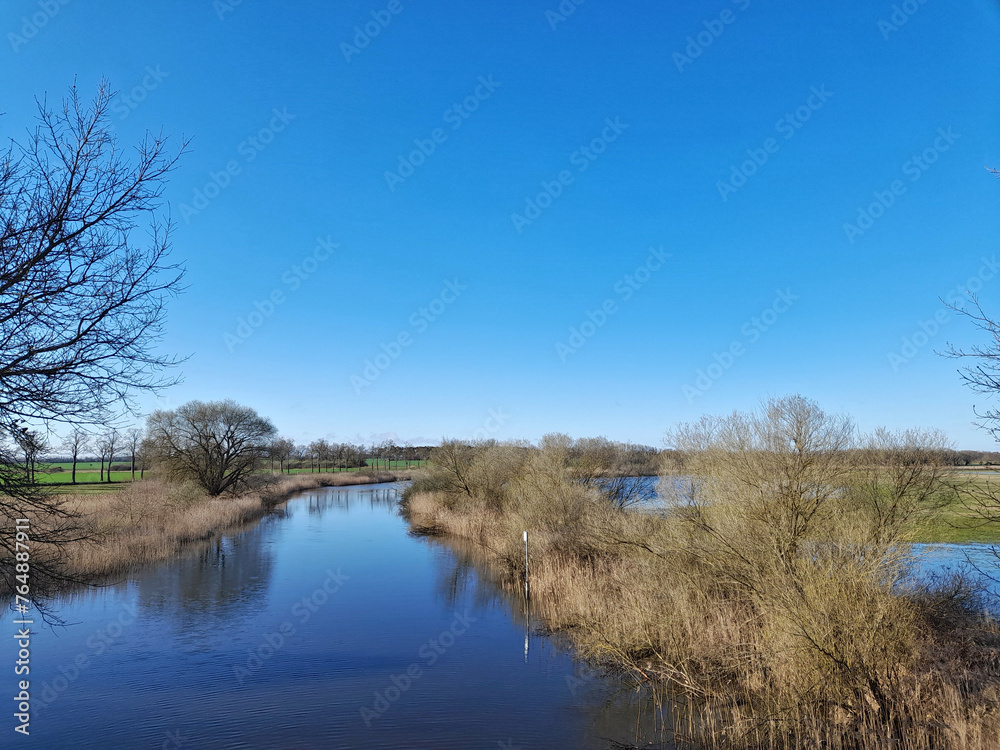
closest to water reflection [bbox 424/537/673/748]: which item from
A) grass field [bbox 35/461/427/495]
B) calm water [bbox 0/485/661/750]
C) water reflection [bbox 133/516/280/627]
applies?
calm water [bbox 0/485/661/750]

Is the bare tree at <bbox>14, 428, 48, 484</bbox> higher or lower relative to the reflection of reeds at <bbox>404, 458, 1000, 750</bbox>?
higher

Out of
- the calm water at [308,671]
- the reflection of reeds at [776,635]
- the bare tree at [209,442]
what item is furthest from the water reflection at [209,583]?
the bare tree at [209,442]

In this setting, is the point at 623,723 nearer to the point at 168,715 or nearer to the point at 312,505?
the point at 168,715

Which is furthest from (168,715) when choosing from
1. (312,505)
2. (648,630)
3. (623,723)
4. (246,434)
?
(312,505)

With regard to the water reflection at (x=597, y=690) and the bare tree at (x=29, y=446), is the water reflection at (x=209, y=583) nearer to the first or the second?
the water reflection at (x=597, y=690)

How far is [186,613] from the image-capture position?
1435 centimetres

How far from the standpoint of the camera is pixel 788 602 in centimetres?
744
